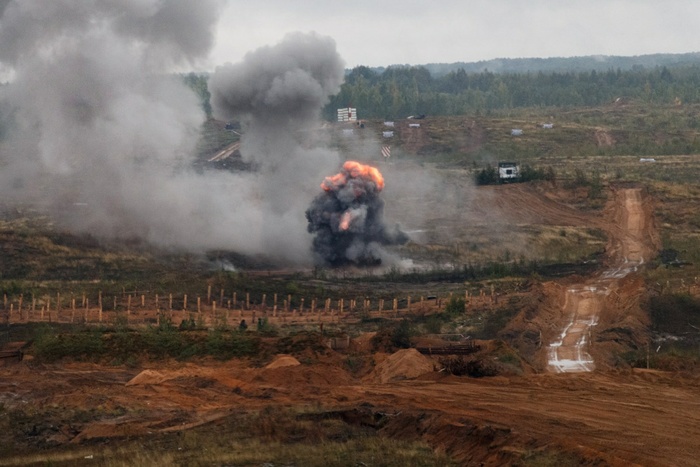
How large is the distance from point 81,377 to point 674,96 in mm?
172460

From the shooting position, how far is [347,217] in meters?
70.3

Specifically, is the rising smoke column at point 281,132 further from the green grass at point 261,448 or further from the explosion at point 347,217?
the green grass at point 261,448

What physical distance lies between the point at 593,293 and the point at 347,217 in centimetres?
1781

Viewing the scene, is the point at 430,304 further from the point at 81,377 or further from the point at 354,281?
the point at 81,377

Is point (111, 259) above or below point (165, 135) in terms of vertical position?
below

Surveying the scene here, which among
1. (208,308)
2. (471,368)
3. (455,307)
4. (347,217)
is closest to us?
(471,368)

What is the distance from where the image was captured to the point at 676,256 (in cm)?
7531

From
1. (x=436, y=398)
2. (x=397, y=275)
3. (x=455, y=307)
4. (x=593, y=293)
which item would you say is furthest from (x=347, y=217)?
(x=436, y=398)

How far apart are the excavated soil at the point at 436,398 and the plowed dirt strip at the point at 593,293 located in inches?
18.9

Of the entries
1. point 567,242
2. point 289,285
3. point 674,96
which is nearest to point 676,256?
point 567,242

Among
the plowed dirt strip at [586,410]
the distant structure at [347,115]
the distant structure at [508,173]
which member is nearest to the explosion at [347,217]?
the distant structure at [508,173]

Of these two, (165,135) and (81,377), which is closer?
(81,377)

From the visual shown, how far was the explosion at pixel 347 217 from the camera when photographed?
70.6 metres

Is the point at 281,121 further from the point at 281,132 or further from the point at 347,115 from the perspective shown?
the point at 347,115
